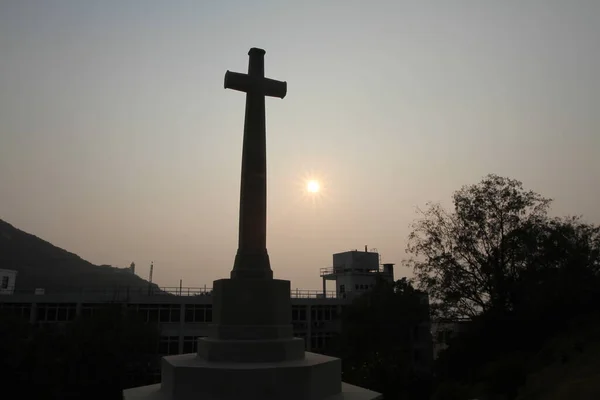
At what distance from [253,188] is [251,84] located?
108 inches

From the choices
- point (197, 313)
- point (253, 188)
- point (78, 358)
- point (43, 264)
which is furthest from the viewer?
point (43, 264)

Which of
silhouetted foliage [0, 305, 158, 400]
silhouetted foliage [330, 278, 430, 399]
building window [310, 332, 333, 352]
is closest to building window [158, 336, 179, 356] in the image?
silhouetted foliage [0, 305, 158, 400]

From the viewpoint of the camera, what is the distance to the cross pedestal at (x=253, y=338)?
7.88 metres

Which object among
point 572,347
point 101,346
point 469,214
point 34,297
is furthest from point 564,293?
point 34,297

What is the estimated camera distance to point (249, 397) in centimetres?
772

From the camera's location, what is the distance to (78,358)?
24047 mm

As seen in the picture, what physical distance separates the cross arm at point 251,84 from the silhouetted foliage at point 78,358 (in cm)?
1982

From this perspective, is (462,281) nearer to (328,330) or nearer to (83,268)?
(328,330)

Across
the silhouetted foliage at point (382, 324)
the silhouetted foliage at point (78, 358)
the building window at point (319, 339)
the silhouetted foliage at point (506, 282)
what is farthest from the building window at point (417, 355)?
the silhouetted foliage at point (78, 358)

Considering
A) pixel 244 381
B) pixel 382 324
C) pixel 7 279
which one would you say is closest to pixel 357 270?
pixel 382 324

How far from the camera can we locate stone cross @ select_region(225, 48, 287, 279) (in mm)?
9930

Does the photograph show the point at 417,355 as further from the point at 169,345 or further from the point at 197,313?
the point at 169,345

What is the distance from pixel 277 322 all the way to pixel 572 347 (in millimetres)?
20186

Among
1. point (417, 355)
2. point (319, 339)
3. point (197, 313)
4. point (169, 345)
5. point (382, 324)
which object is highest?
point (197, 313)
